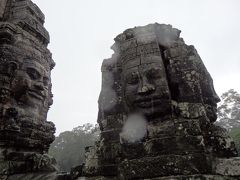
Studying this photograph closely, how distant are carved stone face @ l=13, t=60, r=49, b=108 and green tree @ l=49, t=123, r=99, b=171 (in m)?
32.1

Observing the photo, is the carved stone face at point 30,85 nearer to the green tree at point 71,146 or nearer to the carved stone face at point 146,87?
the carved stone face at point 146,87

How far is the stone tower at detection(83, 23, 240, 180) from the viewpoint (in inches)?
113

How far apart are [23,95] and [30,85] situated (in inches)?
11.3

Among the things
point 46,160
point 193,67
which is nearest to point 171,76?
point 193,67

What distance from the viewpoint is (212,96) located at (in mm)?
3480

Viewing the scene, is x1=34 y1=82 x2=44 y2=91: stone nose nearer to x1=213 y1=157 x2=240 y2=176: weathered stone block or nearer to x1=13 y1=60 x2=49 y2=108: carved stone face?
x1=13 y1=60 x2=49 y2=108: carved stone face

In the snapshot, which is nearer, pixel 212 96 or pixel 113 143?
pixel 212 96

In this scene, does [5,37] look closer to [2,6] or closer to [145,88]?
[2,6]

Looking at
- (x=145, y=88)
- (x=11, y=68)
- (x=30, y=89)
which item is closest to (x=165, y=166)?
(x=145, y=88)

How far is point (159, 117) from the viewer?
3256 mm

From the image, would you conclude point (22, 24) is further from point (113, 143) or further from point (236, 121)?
point (236, 121)

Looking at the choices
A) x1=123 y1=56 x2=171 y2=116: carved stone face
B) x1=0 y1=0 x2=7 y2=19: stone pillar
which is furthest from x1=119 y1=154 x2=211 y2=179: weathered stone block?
x1=0 y1=0 x2=7 y2=19: stone pillar

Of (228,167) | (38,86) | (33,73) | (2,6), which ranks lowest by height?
(228,167)

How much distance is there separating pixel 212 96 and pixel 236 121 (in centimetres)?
3576
